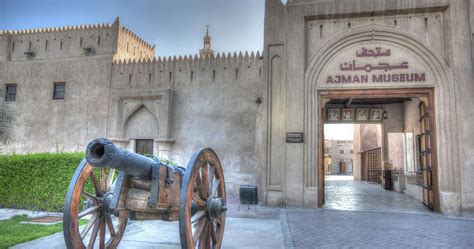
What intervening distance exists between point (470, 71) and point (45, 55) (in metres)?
18.6

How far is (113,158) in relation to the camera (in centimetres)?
336

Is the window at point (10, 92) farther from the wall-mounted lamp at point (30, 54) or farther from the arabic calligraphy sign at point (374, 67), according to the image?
the arabic calligraphy sign at point (374, 67)

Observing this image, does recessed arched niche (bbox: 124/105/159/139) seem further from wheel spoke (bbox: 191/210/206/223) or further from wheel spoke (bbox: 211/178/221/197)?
wheel spoke (bbox: 191/210/206/223)

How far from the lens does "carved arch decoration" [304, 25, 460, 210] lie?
31.4ft

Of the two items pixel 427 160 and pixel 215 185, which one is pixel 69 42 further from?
pixel 427 160

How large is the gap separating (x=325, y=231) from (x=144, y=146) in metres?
10.7

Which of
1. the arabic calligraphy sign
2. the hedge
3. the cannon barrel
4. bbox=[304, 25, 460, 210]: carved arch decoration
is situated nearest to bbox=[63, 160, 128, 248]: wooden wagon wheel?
the cannon barrel

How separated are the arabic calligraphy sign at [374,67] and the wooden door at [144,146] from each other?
28.3ft

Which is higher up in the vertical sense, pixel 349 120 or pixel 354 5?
pixel 354 5

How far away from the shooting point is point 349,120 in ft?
55.0

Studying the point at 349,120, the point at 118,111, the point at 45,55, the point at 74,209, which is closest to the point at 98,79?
the point at 118,111

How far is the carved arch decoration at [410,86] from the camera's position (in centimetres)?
957

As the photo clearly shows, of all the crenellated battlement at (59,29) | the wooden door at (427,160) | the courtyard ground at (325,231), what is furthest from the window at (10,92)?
the wooden door at (427,160)

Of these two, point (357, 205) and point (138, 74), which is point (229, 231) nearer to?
point (357, 205)
